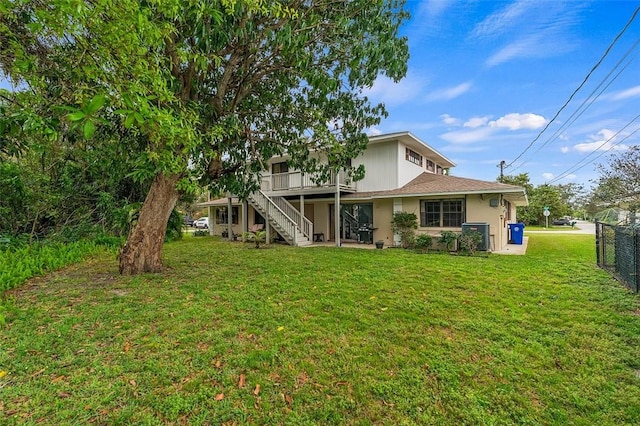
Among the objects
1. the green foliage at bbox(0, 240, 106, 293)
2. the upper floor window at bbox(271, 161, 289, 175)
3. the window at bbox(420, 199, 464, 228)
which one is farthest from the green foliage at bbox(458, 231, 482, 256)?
the green foliage at bbox(0, 240, 106, 293)

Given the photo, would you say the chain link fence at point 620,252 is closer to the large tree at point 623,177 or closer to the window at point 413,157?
the window at point 413,157

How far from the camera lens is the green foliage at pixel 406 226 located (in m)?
12.6

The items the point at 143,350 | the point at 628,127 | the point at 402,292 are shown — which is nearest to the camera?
the point at 143,350

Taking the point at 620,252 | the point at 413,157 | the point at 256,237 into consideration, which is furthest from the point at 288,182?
the point at 620,252

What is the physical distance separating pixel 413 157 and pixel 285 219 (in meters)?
7.48

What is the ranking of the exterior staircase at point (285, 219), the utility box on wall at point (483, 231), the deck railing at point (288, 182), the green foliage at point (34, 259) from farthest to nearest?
the deck railing at point (288, 182), the exterior staircase at point (285, 219), the utility box on wall at point (483, 231), the green foliage at point (34, 259)

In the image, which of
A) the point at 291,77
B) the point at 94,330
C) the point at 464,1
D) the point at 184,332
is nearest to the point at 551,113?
the point at 464,1

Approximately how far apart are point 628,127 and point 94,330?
81.8 ft

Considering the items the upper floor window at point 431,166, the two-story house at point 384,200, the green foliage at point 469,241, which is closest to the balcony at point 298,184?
the two-story house at point 384,200

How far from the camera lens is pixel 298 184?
14898 mm

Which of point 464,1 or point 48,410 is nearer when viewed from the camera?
point 48,410

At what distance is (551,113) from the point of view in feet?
45.4

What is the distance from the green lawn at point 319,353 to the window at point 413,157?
9.51 meters

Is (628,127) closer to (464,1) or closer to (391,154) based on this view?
(391,154)
